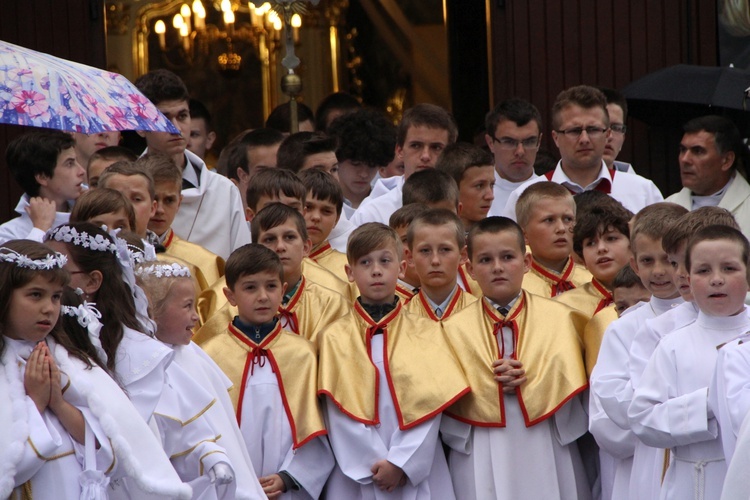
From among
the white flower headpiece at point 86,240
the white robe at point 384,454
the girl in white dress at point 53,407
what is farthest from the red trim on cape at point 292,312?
the girl in white dress at point 53,407

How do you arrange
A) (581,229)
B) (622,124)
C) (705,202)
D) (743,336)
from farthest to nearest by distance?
1. (622,124)
2. (705,202)
3. (581,229)
4. (743,336)

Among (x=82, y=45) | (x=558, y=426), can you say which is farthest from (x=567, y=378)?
(x=82, y=45)

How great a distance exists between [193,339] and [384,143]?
8.82 ft

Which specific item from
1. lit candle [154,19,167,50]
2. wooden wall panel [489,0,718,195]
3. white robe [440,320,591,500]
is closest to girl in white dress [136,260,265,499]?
white robe [440,320,591,500]

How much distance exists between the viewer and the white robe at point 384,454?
7.27 meters

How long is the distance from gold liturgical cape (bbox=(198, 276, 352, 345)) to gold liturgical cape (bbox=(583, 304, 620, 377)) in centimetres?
115

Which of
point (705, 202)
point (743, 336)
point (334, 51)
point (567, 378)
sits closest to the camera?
point (743, 336)

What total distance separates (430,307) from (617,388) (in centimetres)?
120

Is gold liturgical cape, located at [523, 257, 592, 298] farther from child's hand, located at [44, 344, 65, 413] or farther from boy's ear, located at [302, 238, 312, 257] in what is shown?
child's hand, located at [44, 344, 65, 413]

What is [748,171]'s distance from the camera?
31.9 feet

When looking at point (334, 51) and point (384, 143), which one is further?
point (334, 51)

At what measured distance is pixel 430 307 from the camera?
25.6 ft

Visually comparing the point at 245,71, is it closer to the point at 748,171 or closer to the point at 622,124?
the point at 622,124

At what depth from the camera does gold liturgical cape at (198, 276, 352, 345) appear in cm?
770
